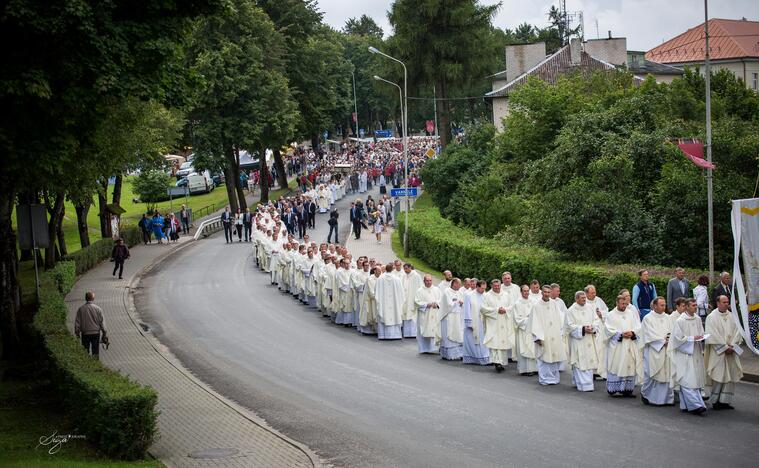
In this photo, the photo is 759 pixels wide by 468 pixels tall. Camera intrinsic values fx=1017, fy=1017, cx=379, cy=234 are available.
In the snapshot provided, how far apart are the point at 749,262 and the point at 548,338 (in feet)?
18.9

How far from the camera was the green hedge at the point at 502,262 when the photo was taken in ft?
80.1

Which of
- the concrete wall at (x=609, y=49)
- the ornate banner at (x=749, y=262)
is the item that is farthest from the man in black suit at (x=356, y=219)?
the ornate banner at (x=749, y=262)

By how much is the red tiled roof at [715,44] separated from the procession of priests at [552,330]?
172 feet

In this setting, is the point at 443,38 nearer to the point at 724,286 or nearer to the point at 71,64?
the point at 724,286

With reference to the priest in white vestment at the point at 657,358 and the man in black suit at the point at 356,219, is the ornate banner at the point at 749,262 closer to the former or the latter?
the priest in white vestment at the point at 657,358

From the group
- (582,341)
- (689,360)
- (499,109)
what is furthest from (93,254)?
(499,109)

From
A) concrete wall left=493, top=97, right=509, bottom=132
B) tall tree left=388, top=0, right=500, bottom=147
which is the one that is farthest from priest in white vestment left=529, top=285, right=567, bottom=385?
concrete wall left=493, top=97, right=509, bottom=132

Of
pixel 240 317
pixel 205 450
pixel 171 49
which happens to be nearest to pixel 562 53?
pixel 240 317

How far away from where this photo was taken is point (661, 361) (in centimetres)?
1622

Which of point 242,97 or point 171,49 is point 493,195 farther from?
point 171,49

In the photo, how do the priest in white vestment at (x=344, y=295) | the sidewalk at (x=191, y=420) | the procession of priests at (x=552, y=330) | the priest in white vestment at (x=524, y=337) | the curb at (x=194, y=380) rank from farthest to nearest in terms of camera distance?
the priest in white vestment at (x=344, y=295) < the priest in white vestment at (x=524, y=337) < the procession of priests at (x=552, y=330) < the curb at (x=194, y=380) < the sidewalk at (x=191, y=420)

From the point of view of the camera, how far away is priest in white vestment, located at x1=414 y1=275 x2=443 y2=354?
22.0 meters

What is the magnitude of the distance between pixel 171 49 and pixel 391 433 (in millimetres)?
7830

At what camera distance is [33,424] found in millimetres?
15914
